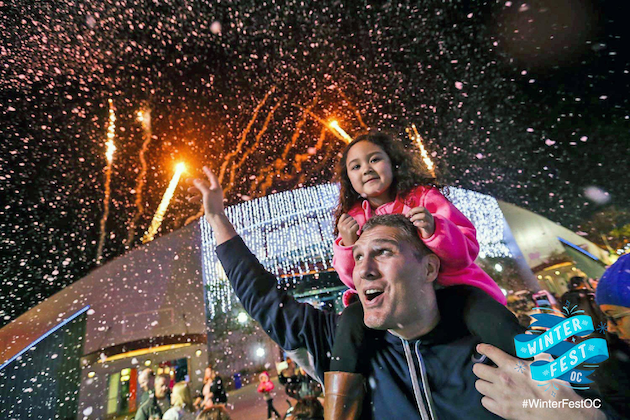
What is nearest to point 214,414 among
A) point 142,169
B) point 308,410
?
point 308,410

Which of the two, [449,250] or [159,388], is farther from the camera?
[159,388]

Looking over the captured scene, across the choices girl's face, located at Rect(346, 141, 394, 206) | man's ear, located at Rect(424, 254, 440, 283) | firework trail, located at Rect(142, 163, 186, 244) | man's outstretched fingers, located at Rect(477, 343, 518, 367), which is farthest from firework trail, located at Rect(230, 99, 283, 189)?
man's outstretched fingers, located at Rect(477, 343, 518, 367)

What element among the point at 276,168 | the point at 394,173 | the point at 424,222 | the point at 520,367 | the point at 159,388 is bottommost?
the point at 520,367

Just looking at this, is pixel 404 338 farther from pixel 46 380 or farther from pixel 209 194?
pixel 46 380

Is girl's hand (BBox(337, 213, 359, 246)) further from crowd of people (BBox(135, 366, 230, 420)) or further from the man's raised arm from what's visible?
crowd of people (BBox(135, 366, 230, 420))

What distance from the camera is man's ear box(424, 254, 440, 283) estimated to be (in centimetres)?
144

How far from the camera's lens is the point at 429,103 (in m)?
6.09

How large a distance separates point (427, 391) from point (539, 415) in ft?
1.19

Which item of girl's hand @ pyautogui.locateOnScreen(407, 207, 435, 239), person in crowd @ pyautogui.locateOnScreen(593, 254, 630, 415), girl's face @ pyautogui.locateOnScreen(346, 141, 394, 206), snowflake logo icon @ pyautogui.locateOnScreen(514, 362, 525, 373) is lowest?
person in crowd @ pyautogui.locateOnScreen(593, 254, 630, 415)

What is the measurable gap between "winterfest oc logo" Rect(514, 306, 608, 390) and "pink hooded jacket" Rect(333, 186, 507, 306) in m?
0.40

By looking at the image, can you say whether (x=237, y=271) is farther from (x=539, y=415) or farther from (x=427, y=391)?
(x=539, y=415)

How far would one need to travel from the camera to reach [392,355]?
135cm

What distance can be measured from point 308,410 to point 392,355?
105 inches

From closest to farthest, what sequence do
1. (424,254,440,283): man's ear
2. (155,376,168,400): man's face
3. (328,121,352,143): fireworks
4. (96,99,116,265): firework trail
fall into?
(424,254,440,283): man's ear < (96,99,116,265): firework trail < (155,376,168,400): man's face < (328,121,352,143): fireworks
